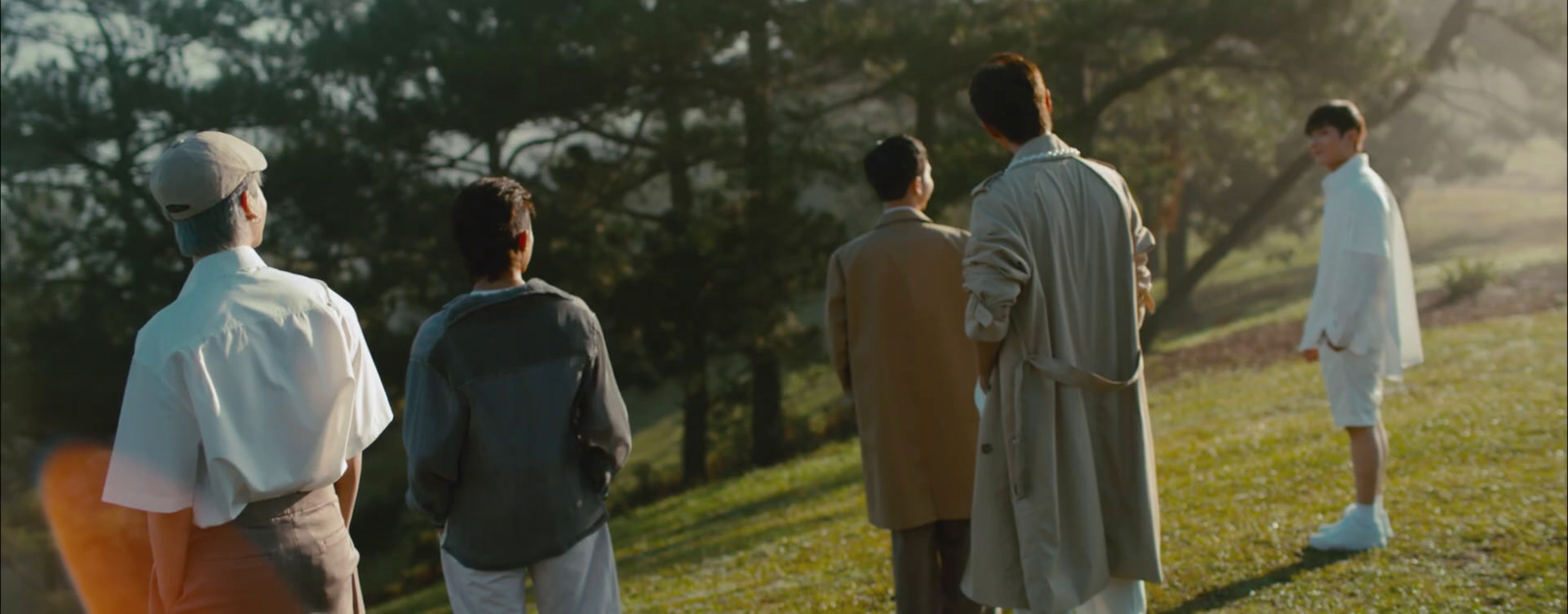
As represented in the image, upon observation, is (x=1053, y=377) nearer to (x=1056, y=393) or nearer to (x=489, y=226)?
(x=1056, y=393)

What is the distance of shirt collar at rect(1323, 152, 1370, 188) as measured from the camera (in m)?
5.59

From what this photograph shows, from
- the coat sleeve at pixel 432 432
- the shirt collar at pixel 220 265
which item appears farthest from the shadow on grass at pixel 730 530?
the shirt collar at pixel 220 265

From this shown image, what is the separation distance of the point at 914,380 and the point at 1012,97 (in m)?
1.19

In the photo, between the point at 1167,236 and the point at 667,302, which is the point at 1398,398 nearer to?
the point at 667,302

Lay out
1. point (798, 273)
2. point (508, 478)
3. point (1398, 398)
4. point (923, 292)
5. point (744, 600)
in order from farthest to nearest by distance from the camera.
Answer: point (798, 273) < point (1398, 398) < point (744, 600) < point (923, 292) < point (508, 478)

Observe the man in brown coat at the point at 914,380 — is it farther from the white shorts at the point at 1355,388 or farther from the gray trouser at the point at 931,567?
the white shorts at the point at 1355,388

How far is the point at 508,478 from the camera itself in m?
3.35

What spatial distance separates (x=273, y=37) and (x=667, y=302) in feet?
23.0

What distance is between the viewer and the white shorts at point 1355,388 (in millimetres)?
5516

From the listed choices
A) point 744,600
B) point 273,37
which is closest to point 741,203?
point 273,37

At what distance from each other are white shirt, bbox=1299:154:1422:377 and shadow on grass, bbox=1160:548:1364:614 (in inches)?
35.0

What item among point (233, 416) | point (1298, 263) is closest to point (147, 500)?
point (233, 416)

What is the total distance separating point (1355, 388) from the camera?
18.1 ft

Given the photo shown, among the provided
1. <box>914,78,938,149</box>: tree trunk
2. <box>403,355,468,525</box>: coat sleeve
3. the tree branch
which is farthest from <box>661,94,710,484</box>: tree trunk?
<box>403,355,468,525</box>: coat sleeve
